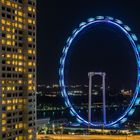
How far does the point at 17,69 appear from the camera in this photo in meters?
34.9

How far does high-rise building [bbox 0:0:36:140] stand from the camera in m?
33.2

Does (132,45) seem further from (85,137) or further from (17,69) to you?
(17,69)

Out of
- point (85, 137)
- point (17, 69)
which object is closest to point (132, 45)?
point (85, 137)

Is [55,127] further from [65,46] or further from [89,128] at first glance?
[65,46]

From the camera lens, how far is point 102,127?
53.8 m

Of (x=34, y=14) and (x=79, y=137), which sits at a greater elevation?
(x=34, y=14)

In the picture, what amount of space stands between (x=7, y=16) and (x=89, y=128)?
23.6 m

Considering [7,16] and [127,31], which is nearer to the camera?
[7,16]

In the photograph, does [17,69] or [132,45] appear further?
[132,45]

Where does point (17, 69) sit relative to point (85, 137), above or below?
above

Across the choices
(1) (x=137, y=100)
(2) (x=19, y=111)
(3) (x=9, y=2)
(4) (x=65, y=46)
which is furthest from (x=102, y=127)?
(3) (x=9, y=2)

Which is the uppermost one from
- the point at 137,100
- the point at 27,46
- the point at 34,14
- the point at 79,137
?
the point at 34,14

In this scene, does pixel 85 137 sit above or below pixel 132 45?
below

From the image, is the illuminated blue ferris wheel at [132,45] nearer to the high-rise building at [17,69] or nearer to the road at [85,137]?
the road at [85,137]
